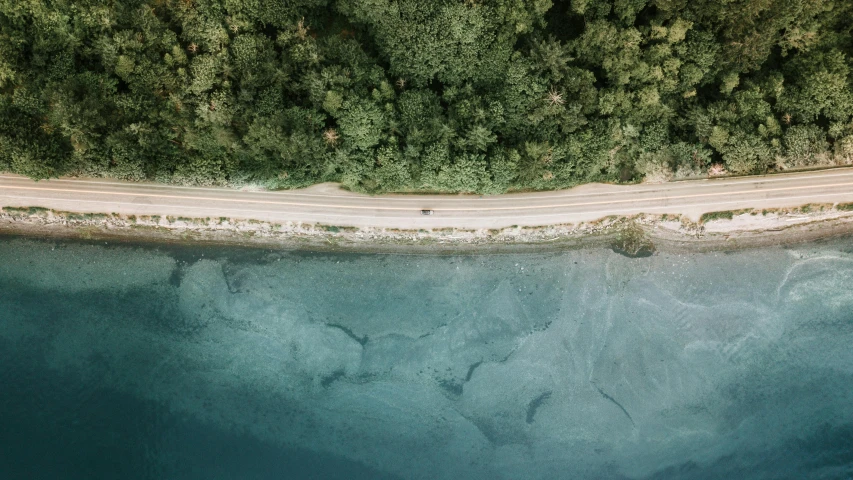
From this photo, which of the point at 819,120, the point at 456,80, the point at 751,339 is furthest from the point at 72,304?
the point at 819,120

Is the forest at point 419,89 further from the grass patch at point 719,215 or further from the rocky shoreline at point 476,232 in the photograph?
the rocky shoreline at point 476,232

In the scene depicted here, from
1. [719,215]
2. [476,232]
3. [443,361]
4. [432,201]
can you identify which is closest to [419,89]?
[432,201]

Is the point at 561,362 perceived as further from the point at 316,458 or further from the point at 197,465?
the point at 197,465

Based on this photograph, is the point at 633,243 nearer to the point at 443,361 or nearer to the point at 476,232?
the point at 476,232

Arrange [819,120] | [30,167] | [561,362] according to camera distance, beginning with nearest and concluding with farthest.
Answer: [30,167], [819,120], [561,362]

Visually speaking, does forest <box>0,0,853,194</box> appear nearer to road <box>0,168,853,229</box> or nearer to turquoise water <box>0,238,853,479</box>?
road <box>0,168,853,229</box>

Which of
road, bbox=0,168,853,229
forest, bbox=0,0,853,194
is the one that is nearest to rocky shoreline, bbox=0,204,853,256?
road, bbox=0,168,853,229
